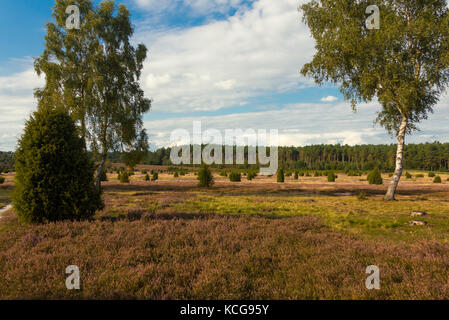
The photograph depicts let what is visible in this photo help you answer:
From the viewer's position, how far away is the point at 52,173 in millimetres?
8398

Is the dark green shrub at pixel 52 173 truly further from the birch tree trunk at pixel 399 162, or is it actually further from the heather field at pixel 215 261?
the birch tree trunk at pixel 399 162

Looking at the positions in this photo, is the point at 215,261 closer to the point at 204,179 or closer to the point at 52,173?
the point at 52,173

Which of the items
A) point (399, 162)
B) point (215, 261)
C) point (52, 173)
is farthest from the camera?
point (399, 162)

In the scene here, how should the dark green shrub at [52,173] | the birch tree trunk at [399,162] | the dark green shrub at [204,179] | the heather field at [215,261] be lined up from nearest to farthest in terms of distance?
the heather field at [215,261] < the dark green shrub at [52,173] < the birch tree trunk at [399,162] < the dark green shrub at [204,179]

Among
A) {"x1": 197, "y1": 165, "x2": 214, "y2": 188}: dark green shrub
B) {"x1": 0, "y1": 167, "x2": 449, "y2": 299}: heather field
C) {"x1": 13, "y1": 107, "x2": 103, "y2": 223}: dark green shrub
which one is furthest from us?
{"x1": 197, "y1": 165, "x2": 214, "y2": 188}: dark green shrub

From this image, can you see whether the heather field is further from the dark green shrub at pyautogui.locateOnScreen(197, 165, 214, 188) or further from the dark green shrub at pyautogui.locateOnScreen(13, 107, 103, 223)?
the dark green shrub at pyautogui.locateOnScreen(197, 165, 214, 188)

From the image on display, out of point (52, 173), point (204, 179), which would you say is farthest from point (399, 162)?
point (204, 179)

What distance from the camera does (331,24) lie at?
18.4 meters

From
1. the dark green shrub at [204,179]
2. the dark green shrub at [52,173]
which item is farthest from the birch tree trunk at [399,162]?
the dark green shrub at [204,179]

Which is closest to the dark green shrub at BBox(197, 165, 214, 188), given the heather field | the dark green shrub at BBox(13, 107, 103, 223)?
the dark green shrub at BBox(13, 107, 103, 223)

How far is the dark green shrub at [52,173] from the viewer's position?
27.2ft

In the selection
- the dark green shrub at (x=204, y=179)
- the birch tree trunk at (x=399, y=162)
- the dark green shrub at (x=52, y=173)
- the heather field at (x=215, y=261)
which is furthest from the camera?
the dark green shrub at (x=204, y=179)

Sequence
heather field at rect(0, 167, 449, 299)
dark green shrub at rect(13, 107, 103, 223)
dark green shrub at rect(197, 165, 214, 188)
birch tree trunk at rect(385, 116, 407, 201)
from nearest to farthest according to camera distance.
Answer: heather field at rect(0, 167, 449, 299) < dark green shrub at rect(13, 107, 103, 223) < birch tree trunk at rect(385, 116, 407, 201) < dark green shrub at rect(197, 165, 214, 188)

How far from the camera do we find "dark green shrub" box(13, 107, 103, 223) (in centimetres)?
829
